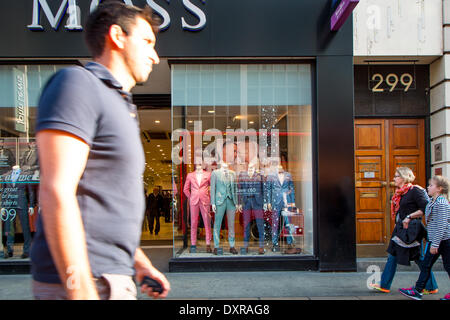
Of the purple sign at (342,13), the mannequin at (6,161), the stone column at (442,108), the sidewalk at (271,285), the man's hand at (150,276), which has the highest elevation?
the purple sign at (342,13)


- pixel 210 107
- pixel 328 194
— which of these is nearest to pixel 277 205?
pixel 328 194

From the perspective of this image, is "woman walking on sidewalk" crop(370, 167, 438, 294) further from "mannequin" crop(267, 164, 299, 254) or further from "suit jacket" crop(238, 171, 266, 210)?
"suit jacket" crop(238, 171, 266, 210)

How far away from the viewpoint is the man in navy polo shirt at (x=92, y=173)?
1052 mm

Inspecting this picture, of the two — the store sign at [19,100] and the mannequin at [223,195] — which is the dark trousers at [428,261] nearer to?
the mannequin at [223,195]

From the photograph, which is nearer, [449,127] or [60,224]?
[60,224]

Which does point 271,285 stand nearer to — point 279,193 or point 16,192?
point 279,193

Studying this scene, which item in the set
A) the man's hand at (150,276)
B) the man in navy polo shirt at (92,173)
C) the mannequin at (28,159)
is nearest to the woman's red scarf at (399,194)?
the man's hand at (150,276)

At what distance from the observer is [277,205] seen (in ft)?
23.6

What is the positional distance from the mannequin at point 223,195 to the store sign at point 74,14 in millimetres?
2749

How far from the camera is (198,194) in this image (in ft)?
23.6

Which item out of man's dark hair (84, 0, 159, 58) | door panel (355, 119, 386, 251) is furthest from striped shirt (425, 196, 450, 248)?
man's dark hair (84, 0, 159, 58)

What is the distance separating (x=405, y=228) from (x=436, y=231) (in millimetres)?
401
